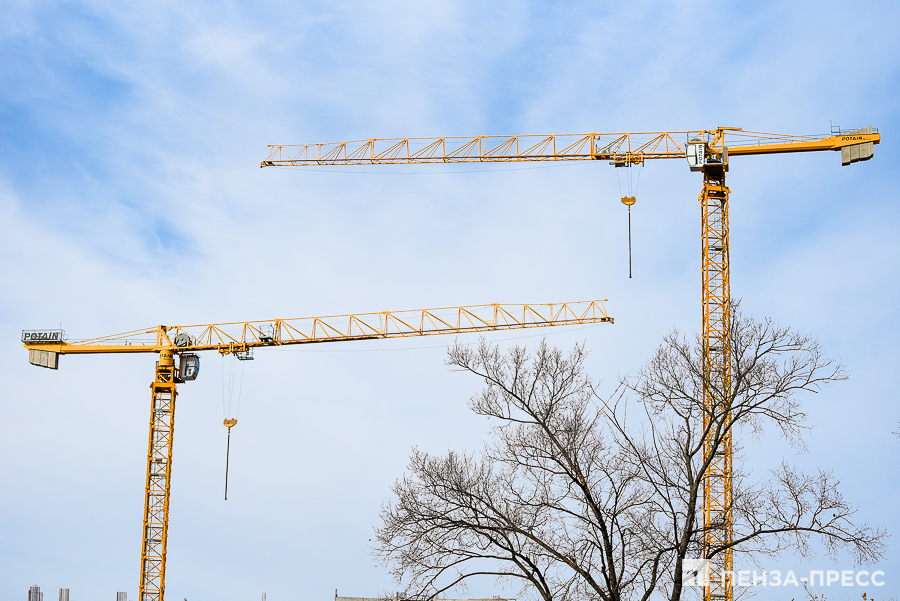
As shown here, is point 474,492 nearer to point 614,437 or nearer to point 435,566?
point 435,566

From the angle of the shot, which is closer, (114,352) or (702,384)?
(702,384)

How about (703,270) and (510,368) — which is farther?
(703,270)

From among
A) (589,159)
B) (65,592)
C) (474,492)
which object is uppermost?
(589,159)

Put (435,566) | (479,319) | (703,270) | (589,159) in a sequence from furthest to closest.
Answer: (479,319) → (589,159) → (703,270) → (435,566)

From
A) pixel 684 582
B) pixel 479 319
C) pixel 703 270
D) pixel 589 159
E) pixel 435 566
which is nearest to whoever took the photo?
pixel 684 582

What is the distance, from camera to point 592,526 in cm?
2573

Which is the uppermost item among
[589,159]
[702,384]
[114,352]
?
[589,159]

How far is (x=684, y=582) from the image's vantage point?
24438 mm

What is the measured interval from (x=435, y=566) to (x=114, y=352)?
53492mm

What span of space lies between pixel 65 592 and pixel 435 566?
39.9 metres

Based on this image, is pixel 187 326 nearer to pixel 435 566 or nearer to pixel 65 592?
pixel 65 592

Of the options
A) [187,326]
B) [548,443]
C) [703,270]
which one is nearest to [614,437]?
[548,443]

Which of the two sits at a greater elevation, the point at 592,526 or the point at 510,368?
the point at 510,368

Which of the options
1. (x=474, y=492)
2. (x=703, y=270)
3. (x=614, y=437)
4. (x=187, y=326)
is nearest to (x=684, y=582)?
(x=614, y=437)
